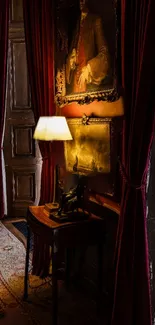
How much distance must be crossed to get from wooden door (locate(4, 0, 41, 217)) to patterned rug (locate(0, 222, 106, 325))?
71.0 inches

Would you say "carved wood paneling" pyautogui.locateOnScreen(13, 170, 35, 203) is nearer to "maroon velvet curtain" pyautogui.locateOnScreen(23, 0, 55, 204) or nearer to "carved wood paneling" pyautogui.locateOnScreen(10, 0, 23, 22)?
"maroon velvet curtain" pyautogui.locateOnScreen(23, 0, 55, 204)

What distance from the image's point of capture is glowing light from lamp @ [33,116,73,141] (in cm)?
292

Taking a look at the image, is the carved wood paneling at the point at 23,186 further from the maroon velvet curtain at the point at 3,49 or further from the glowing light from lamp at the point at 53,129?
the glowing light from lamp at the point at 53,129

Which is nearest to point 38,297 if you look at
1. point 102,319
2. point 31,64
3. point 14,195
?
point 102,319

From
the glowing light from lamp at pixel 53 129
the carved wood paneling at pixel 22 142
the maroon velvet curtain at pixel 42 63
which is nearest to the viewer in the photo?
the glowing light from lamp at pixel 53 129

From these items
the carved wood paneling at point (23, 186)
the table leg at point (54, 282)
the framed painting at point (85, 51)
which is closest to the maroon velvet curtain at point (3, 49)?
the carved wood paneling at point (23, 186)

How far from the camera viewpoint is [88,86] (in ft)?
9.66

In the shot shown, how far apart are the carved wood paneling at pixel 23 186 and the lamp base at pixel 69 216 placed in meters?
2.75

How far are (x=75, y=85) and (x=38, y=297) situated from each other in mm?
1773

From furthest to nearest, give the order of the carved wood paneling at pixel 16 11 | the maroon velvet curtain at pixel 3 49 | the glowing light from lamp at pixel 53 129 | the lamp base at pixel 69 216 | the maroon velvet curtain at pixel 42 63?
the carved wood paneling at pixel 16 11 → the maroon velvet curtain at pixel 3 49 → the maroon velvet curtain at pixel 42 63 → the glowing light from lamp at pixel 53 129 → the lamp base at pixel 69 216

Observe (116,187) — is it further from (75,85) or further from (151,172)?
(75,85)

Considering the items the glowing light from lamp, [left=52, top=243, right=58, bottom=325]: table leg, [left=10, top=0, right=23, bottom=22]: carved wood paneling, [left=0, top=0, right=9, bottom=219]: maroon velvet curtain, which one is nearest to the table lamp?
the glowing light from lamp

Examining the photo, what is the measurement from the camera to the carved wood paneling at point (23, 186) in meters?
5.52

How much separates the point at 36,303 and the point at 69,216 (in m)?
0.84
